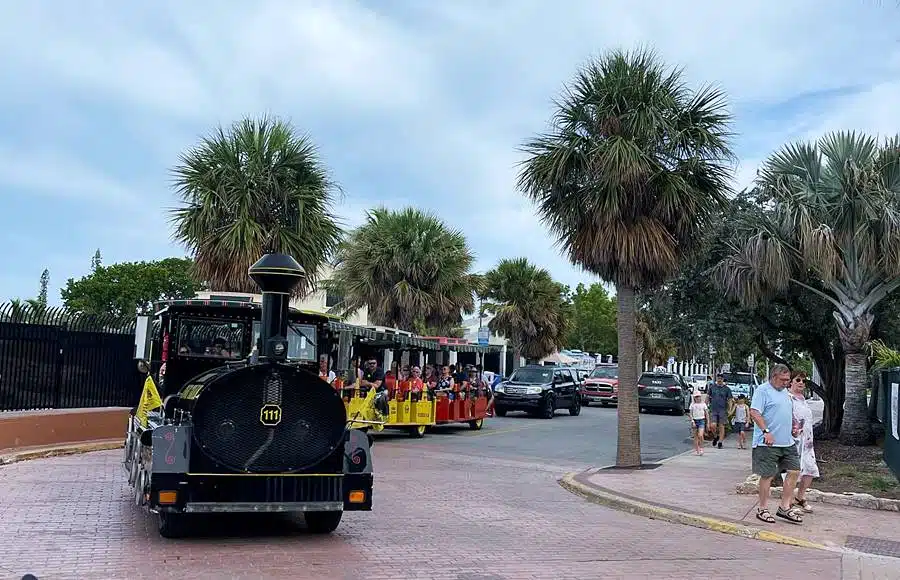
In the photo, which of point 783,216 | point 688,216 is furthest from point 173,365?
point 783,216

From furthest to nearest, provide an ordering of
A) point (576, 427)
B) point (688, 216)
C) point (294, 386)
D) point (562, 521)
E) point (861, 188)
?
point (576, 427), point (861, 188), point (688, 216), point (562, 521), point (294, 386)

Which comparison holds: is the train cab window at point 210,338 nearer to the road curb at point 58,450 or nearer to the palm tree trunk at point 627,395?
the road curb at point 58,450

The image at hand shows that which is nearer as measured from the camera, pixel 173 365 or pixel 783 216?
pixel 173 365

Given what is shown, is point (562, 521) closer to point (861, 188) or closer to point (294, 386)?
point (294, 386)

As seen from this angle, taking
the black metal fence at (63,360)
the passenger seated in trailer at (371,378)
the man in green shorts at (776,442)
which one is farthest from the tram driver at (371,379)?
the man in green shorts at (776,442)

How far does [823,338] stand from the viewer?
67.3 ft

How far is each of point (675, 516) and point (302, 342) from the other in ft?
16.8

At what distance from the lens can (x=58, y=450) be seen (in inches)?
582

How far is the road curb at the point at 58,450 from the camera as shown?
13624 mm

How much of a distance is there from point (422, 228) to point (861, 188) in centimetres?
1385

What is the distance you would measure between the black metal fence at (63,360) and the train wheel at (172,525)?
7.35 m

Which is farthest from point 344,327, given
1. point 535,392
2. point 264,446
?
point 535,392

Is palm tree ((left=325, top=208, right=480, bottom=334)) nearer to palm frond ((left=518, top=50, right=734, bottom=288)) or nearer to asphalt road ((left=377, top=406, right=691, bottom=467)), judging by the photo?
asphalt road ((left=377, top=406, right=691, bottom=467))

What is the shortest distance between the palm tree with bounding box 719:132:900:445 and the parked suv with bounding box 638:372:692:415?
628 inches
